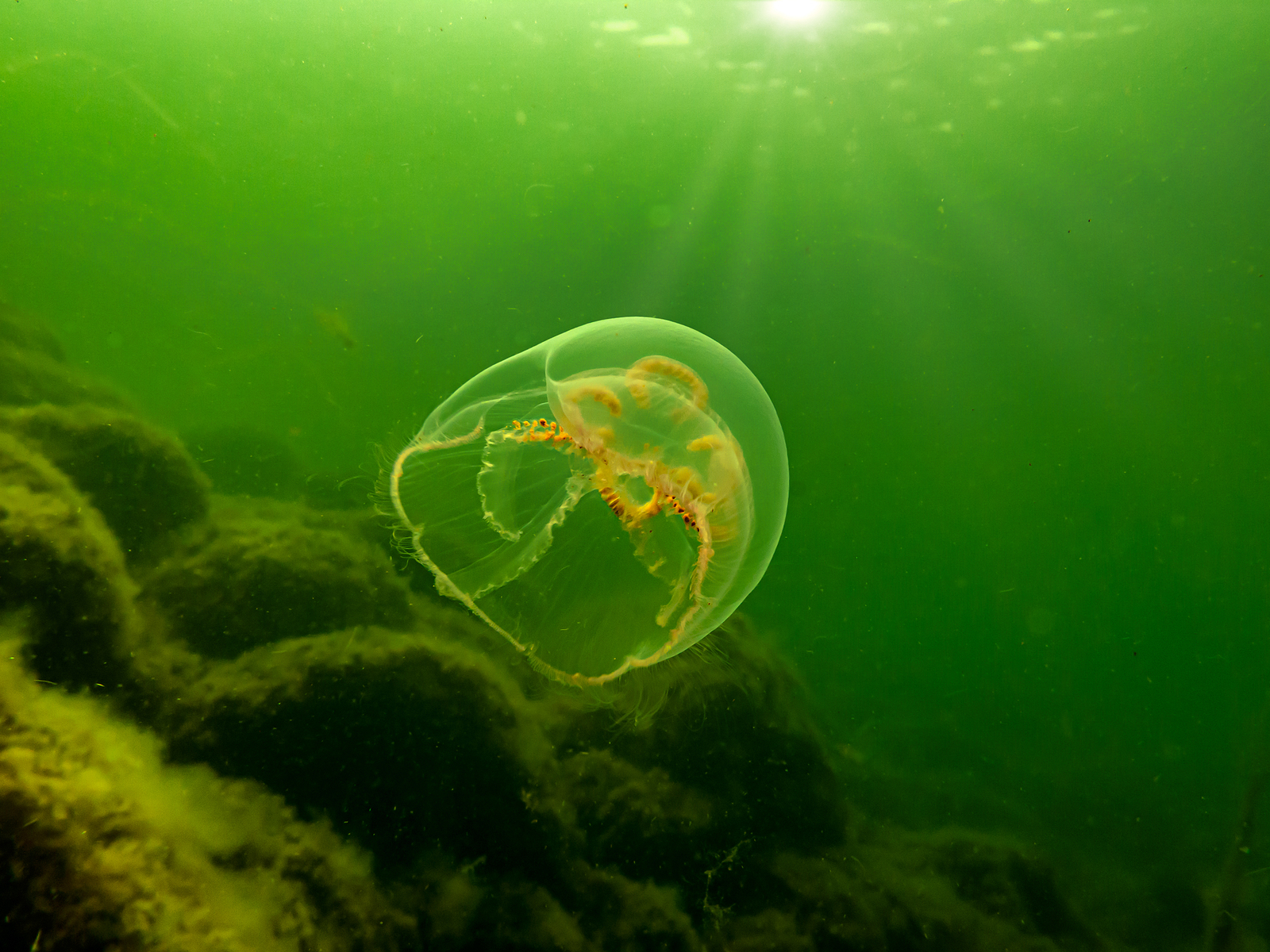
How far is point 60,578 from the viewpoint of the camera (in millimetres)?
2850

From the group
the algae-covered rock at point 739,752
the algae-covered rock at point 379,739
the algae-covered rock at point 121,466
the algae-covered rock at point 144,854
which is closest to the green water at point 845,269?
the algae-covered rock at point 121,466

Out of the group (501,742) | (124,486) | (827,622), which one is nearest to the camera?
(501,742)

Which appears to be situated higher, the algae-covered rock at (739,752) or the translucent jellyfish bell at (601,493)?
the translucent jellyfish bell at (601,493)

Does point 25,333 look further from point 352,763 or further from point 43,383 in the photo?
point 352,763

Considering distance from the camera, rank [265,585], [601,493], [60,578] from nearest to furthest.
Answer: [601,493] < [60,578] < [265,585]

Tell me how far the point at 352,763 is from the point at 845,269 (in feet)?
24.6

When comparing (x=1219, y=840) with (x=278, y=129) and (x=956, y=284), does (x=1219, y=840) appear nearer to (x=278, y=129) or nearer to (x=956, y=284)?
(x=956, y=284)

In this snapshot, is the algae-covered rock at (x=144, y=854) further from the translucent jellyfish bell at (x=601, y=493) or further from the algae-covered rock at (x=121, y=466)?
the translucent jellyfish bell at (x=601, y=493)

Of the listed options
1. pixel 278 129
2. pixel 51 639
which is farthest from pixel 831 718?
pixel 278 129

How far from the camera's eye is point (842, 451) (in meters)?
7.20

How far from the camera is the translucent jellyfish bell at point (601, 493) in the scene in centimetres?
242

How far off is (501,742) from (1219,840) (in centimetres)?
900

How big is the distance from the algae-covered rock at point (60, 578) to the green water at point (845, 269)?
63.6 inches

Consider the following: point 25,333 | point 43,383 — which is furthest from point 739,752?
point 25,333
